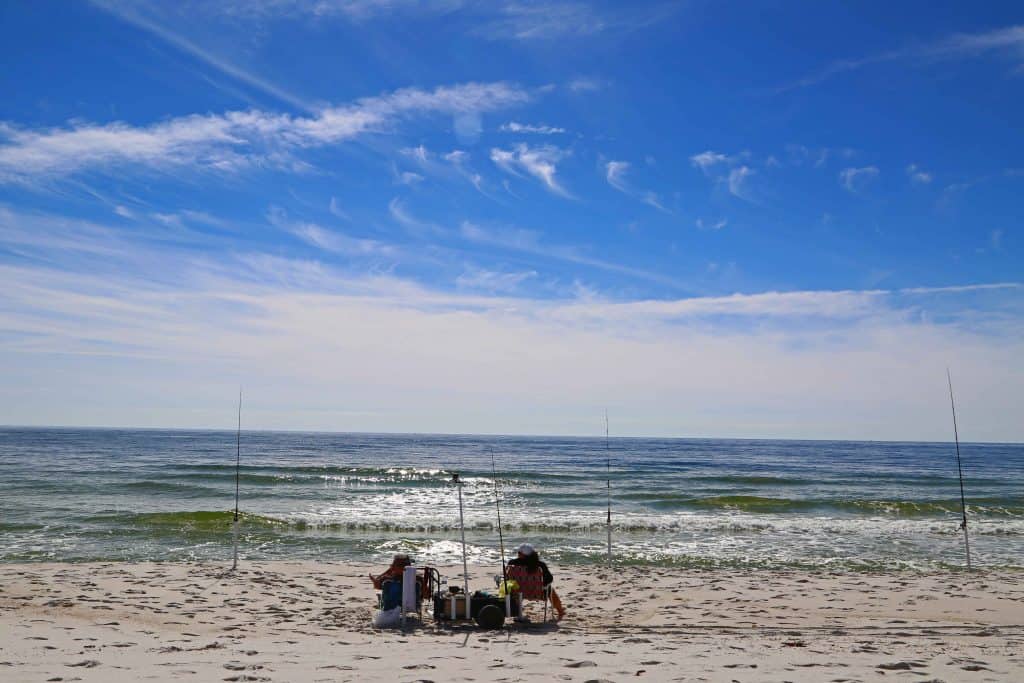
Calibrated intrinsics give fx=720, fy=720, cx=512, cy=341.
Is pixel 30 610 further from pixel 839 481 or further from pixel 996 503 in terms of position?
pixel 839 481

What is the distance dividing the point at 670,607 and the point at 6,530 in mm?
16424

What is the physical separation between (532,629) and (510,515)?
47.9 feet

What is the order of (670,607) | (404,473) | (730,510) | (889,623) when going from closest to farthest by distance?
(889,623) → (670,607) → (730,510) → (404,473)

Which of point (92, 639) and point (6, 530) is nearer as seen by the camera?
point (92, 639)

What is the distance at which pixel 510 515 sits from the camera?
934 inches

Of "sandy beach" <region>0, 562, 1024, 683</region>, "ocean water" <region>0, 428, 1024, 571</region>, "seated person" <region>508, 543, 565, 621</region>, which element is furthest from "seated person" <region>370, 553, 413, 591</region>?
"ocean water" <region>0, 428, 1024, 571</region>

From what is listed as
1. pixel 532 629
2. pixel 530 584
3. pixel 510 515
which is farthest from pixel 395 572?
pixel 510 515

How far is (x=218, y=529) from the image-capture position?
63.9 feet

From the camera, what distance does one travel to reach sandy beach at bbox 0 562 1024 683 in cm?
659

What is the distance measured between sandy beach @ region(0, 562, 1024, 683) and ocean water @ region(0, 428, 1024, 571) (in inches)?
96.4

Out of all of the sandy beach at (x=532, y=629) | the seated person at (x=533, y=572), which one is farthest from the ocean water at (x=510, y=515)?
the seated person at (x=533, y=572)

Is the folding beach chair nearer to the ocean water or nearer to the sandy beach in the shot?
the sandy beach

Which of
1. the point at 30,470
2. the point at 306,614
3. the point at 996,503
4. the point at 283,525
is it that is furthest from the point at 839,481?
the point at 30,470

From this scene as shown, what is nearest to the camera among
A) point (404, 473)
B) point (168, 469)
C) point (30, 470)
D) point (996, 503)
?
point (996, 503)
